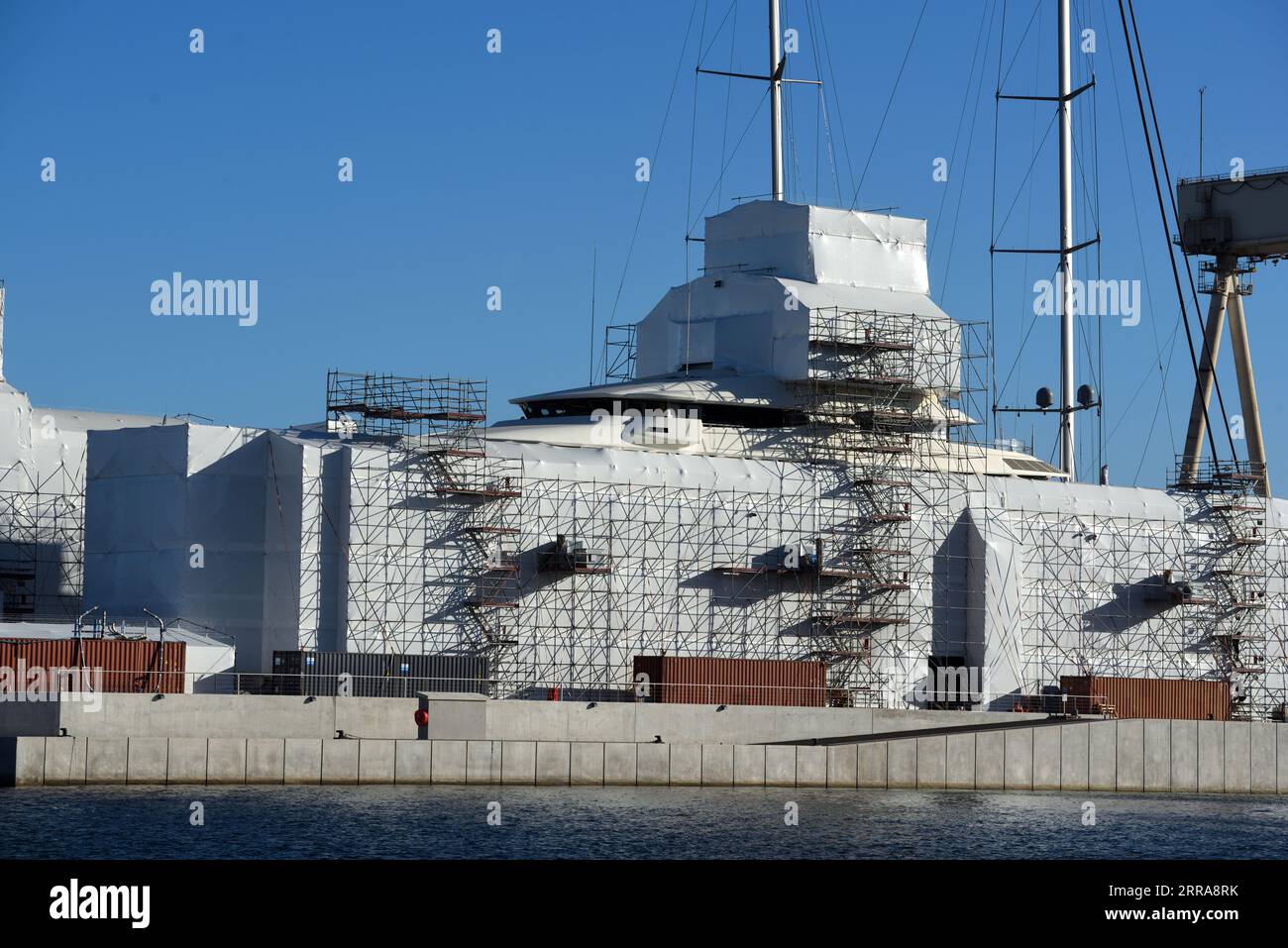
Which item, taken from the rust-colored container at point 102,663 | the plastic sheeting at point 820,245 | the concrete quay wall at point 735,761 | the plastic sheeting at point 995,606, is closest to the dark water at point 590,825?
the concrete quay wall at point 735,761

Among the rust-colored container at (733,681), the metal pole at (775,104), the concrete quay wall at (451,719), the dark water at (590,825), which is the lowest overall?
the dark water at (590,825)

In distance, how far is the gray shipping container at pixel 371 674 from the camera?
58.4 m

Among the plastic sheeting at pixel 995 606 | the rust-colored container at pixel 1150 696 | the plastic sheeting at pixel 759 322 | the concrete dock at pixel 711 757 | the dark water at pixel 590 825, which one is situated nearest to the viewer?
the dark water at pixel 590 825

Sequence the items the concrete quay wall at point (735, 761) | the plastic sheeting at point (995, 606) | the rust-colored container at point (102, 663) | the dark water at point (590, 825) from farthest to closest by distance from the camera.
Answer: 1. the plastic sheeting at point (995, 606)
2. the rust-colored container at point (102, 663)
3. the concrete quay wall at point (735, 761)
4. the dark water at point (590, 825)

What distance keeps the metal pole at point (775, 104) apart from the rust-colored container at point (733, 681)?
24117 millimetres

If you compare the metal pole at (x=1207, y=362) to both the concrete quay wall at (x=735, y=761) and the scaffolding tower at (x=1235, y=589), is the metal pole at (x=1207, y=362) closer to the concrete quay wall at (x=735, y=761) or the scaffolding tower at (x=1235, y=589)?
the scaffolding tower at (x=1235, y=589)

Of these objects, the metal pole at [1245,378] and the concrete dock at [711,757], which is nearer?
the concrete dock at [711,757]

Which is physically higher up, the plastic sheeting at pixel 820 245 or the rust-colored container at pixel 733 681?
the plastic sheeting at pixel 820 245

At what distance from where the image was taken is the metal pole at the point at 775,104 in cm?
7981

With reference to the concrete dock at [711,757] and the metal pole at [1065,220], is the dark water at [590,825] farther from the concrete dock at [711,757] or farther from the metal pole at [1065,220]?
the metal pole at [1065,220]

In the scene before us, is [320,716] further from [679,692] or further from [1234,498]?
[1234,498]

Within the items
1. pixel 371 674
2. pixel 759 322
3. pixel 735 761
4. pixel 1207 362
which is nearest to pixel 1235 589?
pixel 1207 362

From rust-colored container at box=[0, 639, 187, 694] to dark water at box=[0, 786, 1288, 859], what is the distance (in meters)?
6.54
